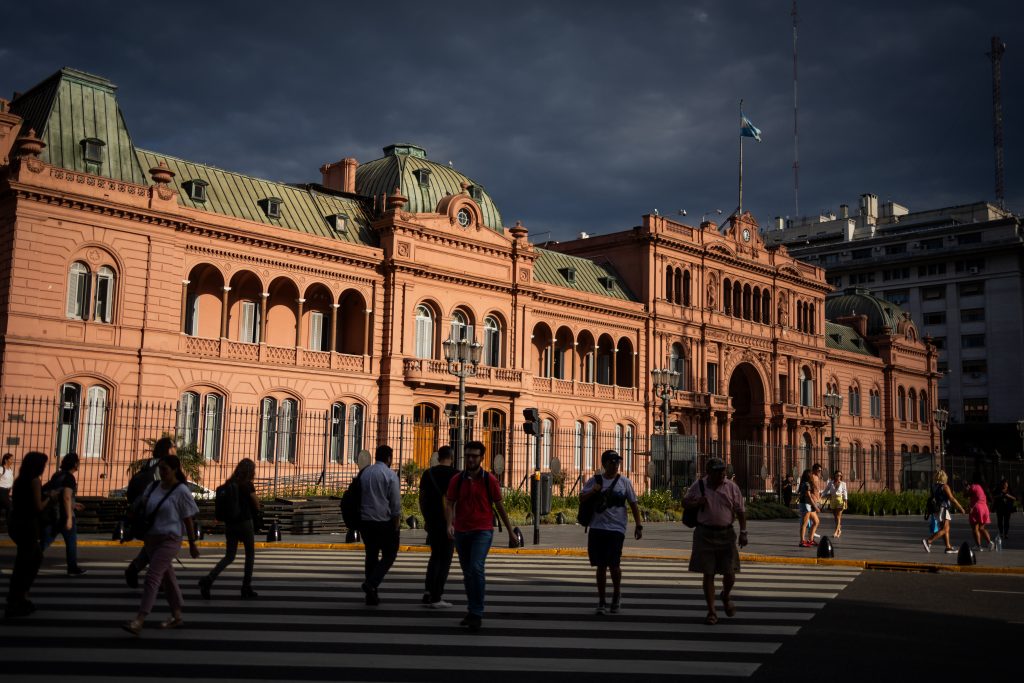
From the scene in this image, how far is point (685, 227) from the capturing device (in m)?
58.5

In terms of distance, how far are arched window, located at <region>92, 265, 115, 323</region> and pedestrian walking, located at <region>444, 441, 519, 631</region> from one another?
2644 cm

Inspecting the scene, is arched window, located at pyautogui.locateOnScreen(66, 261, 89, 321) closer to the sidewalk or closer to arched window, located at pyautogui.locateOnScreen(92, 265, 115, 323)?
arched window, located at pyautogui.locateOnScreen(92, 265, 115, 323)

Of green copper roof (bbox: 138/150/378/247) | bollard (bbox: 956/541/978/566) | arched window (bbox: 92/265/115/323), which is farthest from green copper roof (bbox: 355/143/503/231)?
bollard (bbox: 956/541/978/566)

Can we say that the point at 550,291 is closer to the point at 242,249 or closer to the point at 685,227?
the point at 685,227

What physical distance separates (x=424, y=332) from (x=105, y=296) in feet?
47.3

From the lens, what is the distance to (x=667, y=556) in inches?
807

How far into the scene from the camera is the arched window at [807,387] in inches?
2670

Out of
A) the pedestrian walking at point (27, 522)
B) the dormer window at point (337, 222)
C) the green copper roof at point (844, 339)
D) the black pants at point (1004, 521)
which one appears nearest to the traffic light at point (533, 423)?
the black pants at point (1004, 521)

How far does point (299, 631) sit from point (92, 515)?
15257mm

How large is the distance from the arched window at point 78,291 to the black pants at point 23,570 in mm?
24689

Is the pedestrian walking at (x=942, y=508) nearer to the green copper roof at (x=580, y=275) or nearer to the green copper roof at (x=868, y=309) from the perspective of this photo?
the green copper roof at (x=580, y=275)

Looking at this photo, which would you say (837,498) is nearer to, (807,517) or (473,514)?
(807,517)

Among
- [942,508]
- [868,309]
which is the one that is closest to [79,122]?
[942,508]

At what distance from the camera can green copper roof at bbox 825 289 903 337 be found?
79625 millimetres
